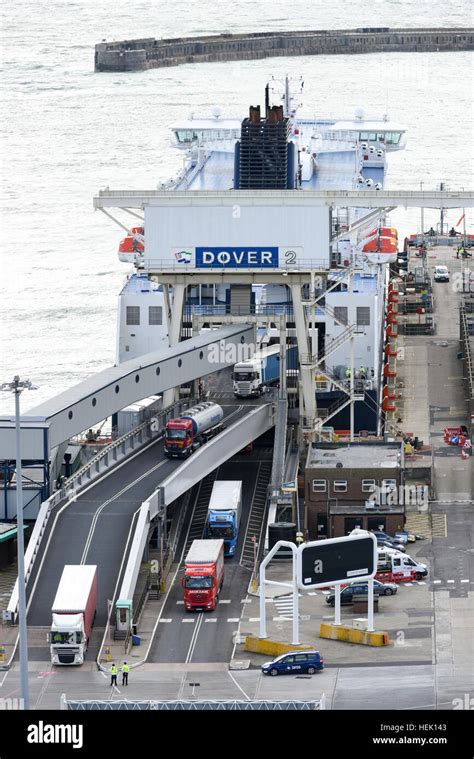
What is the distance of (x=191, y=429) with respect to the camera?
291 ft

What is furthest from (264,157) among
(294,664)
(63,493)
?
(294,664)

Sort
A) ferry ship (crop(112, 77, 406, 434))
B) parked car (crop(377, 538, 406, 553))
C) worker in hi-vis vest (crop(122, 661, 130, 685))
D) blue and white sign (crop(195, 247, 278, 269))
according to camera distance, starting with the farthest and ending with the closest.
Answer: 1. ferry ship (crop(112, 77, 406, 434))
2. blue and white sign (crop(195, 247, 278, 269))
3. parked car (crop(377, 538, 406, 553))
4. worker in hi-vis vest (crop(122, 661, 130, 685))

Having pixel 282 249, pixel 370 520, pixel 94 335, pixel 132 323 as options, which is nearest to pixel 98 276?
pixel 94 335

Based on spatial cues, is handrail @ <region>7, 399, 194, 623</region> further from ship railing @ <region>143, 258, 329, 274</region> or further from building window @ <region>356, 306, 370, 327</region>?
building window @ <region>356, 306, 370, 327</region>

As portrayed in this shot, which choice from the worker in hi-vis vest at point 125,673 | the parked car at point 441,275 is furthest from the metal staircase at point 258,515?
the parked car at point 441,275

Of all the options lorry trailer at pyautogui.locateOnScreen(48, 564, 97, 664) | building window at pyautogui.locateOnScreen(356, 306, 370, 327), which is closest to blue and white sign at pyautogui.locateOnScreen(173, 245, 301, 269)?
building window at pyautogui.locateOnScreen(356, 306, 370, 327)

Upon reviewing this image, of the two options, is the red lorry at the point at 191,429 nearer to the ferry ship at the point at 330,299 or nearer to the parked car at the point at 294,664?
the ferry ship at the point at 330,299

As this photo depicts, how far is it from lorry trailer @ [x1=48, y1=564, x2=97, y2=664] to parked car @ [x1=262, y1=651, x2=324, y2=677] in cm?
683

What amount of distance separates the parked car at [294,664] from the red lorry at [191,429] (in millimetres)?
21869

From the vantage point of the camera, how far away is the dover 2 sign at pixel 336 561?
7250 centimetres

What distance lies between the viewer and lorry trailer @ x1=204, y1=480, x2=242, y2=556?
8225 centimetres

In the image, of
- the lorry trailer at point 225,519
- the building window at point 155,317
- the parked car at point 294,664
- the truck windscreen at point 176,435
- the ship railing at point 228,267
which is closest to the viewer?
the parked car at point 294,664

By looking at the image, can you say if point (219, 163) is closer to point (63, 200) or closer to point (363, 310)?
point (363, 310)

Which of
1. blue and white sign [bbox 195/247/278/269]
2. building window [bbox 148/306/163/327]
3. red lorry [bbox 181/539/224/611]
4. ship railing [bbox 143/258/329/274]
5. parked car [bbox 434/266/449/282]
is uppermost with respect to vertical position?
blue and white sign [bbox 195/247/278/269]
